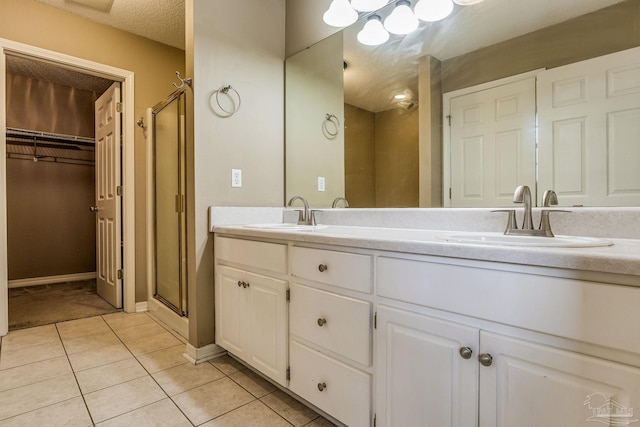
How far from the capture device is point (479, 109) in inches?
59.0

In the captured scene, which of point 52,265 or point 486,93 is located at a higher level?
point 486,93

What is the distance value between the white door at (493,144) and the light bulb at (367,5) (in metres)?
0.74

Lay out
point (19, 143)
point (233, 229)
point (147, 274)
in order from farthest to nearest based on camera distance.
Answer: point (19, 143)
point (147, 274)
point (233, 229)

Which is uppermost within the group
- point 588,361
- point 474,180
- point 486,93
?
point 486,93

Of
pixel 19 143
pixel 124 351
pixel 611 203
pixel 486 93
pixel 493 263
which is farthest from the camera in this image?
pixel 19 143

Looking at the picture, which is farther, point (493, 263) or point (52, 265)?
point (52, 265)

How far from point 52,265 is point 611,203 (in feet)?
17.0

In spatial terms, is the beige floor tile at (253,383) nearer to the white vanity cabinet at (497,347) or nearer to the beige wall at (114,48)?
the white vanity cabinet at (497,347)

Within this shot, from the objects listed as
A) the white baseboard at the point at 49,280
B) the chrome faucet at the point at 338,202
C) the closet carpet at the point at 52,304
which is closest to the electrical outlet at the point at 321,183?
the chrome faucet at the point at 338,202

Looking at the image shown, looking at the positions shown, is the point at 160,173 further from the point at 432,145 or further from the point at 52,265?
the point at 52,265

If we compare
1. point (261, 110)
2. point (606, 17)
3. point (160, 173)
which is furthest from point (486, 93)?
point (160, 173)

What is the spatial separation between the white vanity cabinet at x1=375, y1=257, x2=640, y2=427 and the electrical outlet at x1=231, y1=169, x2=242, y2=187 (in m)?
1.28

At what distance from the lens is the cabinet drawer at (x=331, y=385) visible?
1158mm

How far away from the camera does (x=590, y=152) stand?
1.22 metres
